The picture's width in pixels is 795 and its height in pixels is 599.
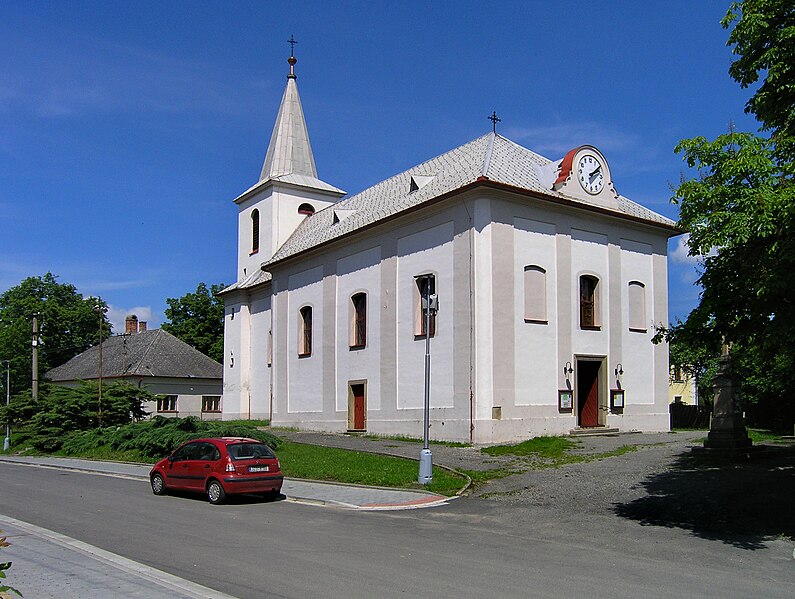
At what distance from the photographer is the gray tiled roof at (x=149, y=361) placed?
6125cm

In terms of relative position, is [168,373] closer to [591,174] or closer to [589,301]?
[589,301]

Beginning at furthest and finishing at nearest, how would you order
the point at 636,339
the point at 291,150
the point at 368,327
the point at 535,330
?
the point at 291,150 < the point at 368,327 < the point at 636,339 < the point at 535,330

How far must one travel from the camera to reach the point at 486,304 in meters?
26.5

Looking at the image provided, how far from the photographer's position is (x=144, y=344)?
65.2 m

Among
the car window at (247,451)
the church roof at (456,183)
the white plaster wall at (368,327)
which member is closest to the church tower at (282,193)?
the church roof at (456,183)

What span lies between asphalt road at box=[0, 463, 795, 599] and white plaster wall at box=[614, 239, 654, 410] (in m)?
15.5

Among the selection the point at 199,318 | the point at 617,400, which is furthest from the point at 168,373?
the point at 617,400

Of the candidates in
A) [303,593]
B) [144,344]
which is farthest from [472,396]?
[144,344]

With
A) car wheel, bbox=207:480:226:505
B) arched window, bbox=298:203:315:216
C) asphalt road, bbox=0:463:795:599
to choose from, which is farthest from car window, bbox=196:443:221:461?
arched window, bbox=298:203:315:216

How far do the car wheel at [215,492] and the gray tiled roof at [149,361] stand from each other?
43.8 metres

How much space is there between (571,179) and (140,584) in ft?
79.2

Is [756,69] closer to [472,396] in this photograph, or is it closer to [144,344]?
[472,396]

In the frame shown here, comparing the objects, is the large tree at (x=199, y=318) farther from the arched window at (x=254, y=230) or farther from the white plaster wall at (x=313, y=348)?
the white plaster wall at (x=313, y=348)

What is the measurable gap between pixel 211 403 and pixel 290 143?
2722cm
